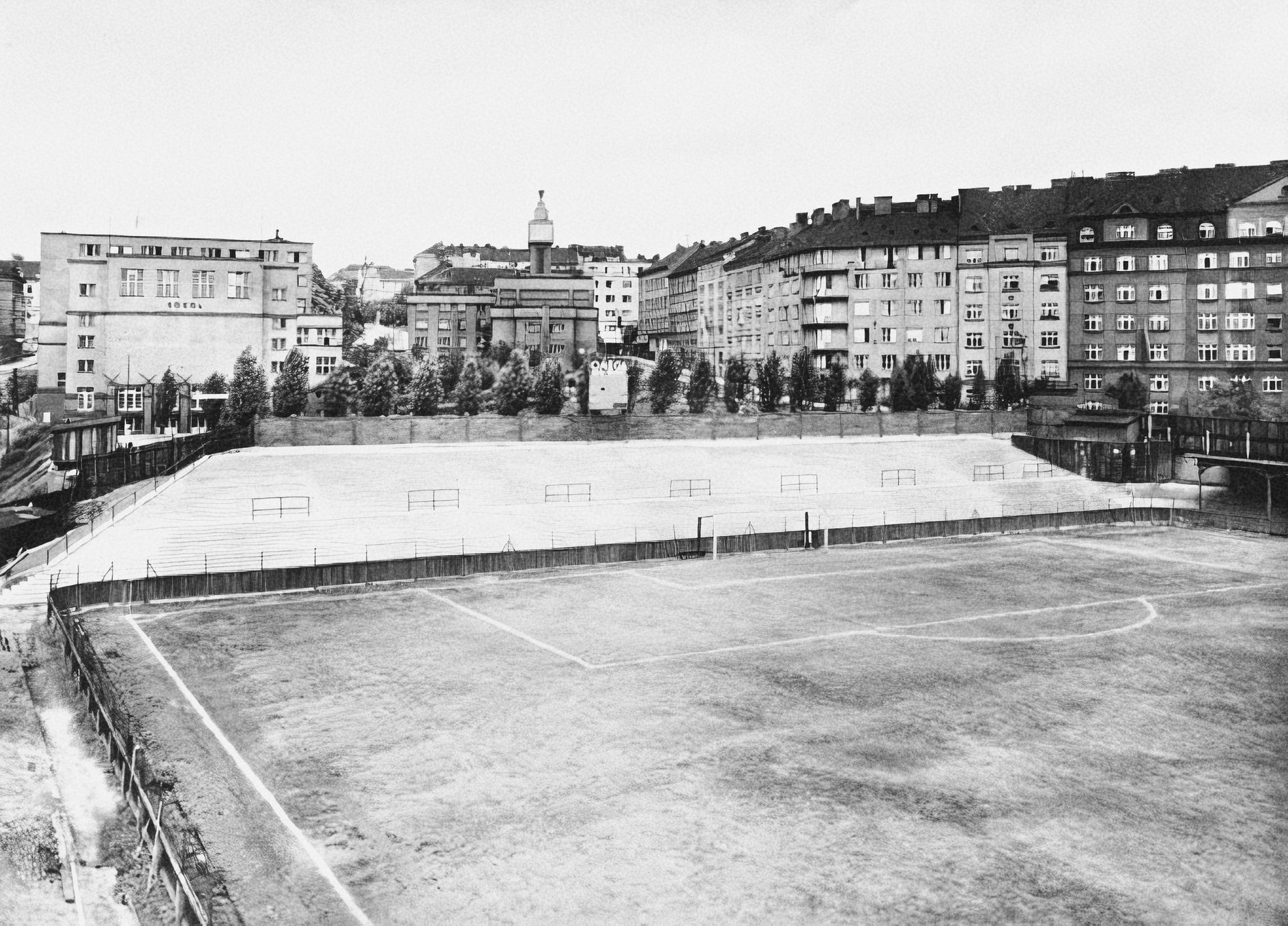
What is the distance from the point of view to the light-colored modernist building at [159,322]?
10219cm

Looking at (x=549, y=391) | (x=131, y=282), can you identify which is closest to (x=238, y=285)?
(x=131, y=282)

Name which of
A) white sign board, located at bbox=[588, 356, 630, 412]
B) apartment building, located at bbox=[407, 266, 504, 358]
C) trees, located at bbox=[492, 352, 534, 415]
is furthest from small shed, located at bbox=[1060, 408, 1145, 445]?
apartment building, located at bbox=[407, 266, 504, 358]

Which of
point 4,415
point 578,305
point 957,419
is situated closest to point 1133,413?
point 957,419

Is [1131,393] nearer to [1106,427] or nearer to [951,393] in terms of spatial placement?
[1106,427]

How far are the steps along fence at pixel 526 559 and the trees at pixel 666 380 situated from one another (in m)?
41.5

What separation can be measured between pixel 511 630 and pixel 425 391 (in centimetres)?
5595

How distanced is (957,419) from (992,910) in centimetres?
7793

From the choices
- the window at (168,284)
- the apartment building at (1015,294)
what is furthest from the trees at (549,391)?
the apartment building at (1015,294)

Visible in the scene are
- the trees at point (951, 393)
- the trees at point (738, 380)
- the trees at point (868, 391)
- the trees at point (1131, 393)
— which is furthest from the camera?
the trees at point (738, 380)

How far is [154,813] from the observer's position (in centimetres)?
2392

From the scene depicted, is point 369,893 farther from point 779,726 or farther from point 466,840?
point 779,726

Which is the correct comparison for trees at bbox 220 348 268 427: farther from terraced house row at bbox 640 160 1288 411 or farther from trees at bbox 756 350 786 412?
terraced house row at bbox 640 160 1288 411

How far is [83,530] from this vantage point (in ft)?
177

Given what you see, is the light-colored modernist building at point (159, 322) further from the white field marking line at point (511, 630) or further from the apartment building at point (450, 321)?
the white field marking line at point (511, 630)
